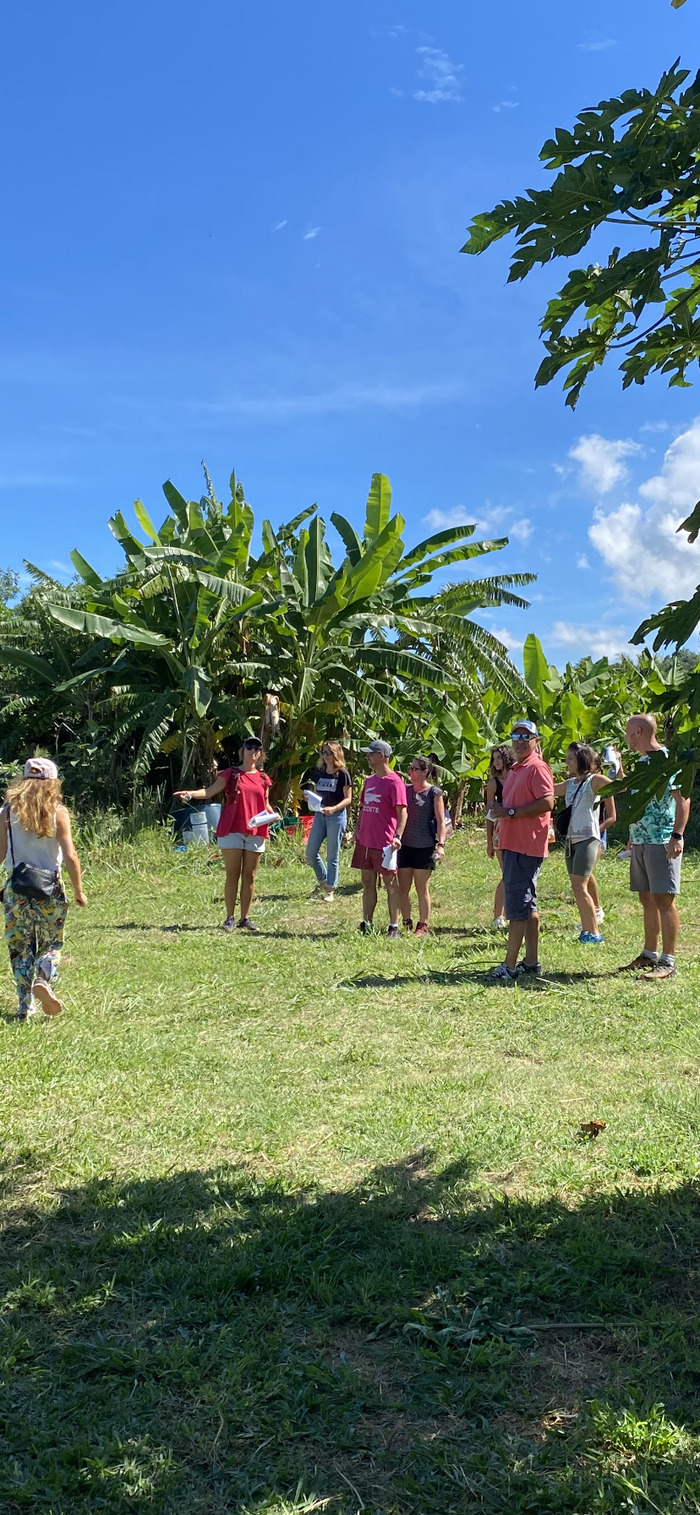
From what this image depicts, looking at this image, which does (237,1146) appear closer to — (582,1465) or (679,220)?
(582,1465)

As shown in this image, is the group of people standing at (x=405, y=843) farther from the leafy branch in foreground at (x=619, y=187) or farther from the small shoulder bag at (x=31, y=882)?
the leafy branch in foreground at (x=619, y=187)

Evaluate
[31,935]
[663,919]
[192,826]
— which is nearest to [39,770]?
[31,935]

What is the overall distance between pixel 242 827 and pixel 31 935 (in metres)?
3.33

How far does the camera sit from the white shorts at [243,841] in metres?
10.2

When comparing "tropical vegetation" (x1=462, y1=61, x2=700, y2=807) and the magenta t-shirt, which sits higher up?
"tropical vegetation" (x1=462, y1=61, x2=700, y2=807)

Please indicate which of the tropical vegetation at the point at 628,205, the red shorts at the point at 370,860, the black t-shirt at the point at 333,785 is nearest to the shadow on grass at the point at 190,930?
the red shorts at the point at 370,860

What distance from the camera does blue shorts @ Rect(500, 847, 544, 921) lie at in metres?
8.10

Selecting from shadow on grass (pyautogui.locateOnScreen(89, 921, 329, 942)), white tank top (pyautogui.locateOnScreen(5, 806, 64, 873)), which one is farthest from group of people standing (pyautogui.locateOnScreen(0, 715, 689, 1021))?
shadow on grass (pyautogui.locateOnScreen(89, 921, 329, 942))

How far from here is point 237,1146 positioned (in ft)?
16.1

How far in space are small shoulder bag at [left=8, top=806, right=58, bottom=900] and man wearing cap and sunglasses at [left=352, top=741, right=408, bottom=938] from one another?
11.6 ft

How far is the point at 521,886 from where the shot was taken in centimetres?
813

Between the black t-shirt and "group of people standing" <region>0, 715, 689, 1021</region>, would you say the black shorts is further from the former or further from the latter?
the black t-shirt

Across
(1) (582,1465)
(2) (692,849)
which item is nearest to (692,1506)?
(1) (582,1465)

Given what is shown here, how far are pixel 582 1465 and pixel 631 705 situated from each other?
1690 centimetres
